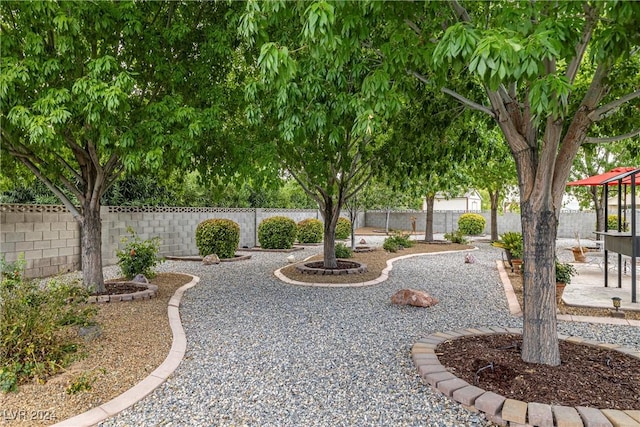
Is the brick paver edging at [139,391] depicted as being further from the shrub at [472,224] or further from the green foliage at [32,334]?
the shrub at [472,224]

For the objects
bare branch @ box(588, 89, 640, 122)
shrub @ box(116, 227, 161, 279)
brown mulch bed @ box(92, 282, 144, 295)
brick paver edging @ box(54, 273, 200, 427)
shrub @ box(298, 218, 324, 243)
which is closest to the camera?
brick paver edging @ box(54, 273, 200, 427)

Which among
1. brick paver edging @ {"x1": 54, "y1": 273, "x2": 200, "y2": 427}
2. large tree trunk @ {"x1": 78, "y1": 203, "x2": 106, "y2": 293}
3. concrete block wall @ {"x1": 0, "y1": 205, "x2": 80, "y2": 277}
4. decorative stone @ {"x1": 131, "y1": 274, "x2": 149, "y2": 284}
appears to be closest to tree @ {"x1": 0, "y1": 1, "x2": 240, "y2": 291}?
large tree trunk @ {"x1": 78, "y1": 203, "x2": 106, "y2": 293}

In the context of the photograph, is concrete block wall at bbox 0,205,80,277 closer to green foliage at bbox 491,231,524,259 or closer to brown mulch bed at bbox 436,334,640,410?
brown mulch bed at bbox 436,334,640,410

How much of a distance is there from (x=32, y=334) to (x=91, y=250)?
2.79 m

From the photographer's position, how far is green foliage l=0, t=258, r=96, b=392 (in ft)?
10.3

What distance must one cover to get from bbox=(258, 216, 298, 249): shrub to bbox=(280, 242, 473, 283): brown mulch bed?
81.7 inches

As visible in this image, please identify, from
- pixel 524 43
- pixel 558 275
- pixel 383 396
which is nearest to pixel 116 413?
pixel 383 396

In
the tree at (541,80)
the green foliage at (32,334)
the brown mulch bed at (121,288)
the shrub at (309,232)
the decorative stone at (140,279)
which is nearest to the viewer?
the tree at (541,80)

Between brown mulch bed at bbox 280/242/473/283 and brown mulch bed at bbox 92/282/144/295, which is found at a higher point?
brown mulch bed at bbox 92/282/144/295

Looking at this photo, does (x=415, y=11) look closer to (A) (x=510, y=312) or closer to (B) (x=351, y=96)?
(B) (x=351, y=96)

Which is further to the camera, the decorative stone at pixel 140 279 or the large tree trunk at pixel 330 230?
the large tree trunk at pixel 330 230

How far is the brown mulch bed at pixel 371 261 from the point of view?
7.89 metres

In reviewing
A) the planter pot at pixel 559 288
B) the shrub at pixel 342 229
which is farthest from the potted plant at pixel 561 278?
the shrub at pixel 342 229

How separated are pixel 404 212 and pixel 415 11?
24.0 meters
